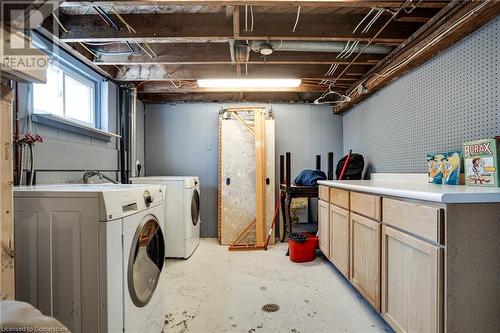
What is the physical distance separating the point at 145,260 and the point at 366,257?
4.84 ft

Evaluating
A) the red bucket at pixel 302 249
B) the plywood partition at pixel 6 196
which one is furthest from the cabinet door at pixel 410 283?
the plywood partition at pixel 6 196

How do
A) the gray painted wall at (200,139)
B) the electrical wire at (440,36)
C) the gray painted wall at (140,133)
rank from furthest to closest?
the gray painted wall at (200,139) < the gray painted wall at (140,133) < the electrical wire at (440,36)

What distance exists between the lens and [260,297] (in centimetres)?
210

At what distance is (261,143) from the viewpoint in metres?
3.60

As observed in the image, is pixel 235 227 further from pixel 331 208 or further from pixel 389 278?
pixel 389 278

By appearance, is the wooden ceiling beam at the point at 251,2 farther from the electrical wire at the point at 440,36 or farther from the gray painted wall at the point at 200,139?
the gray painted wall at the point at 200,139

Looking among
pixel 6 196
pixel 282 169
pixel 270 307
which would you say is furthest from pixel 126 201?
pixel 282 169

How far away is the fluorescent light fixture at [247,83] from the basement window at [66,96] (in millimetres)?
1214

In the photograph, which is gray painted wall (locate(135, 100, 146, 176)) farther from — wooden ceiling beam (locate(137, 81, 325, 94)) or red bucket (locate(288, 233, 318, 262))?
red bucket (locate(288, 233, 318, 262))

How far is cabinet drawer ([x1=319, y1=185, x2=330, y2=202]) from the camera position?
263 centimetres

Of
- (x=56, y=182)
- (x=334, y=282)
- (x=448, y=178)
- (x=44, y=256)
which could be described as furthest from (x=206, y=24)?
(x=334, y=282)

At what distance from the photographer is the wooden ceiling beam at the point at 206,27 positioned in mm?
2035

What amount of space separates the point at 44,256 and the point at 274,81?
105 inches

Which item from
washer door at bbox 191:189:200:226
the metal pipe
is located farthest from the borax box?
the metal pipe
